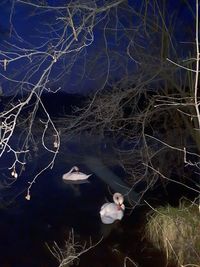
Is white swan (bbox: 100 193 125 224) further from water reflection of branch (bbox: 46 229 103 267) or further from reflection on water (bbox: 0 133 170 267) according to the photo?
water reflection of branch (bbox: 46 229 103 267)

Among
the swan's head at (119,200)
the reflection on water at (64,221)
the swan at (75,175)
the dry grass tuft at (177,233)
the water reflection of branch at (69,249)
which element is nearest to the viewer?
the dry grass tuft at (177,233)

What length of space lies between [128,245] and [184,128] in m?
1.39

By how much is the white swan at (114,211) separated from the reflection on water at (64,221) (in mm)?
72

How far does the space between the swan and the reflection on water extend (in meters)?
0.09

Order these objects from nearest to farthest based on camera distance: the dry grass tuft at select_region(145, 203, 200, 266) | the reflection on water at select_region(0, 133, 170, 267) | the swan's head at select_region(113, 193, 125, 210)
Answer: the dry grass tuft at select_region(145, 203, 200, 266) → the reflection on water at select_region(0, 133, 170, 267) → the swan's head at select_region(113, 193, 125, 210)

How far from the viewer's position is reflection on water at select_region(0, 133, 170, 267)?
13.8 ft

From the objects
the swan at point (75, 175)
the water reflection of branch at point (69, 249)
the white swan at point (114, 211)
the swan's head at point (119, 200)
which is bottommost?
the swan at point (75, 175)

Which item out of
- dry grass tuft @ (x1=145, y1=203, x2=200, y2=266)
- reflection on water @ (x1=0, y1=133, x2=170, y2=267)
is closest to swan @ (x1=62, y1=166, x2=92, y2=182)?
reflection on water @ (x1=0, y1=133, x2=170, y2=267)

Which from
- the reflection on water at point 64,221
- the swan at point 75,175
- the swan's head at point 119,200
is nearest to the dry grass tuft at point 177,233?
the reflection on water at point 64,221

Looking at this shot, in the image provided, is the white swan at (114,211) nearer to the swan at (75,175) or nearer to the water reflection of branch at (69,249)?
the water reflection of branch at (69,249)

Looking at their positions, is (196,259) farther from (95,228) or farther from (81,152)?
(81,152)

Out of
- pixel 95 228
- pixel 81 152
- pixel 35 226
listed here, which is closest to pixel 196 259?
pixel 95 228

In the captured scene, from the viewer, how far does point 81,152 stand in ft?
21.2

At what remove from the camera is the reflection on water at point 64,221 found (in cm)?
421
